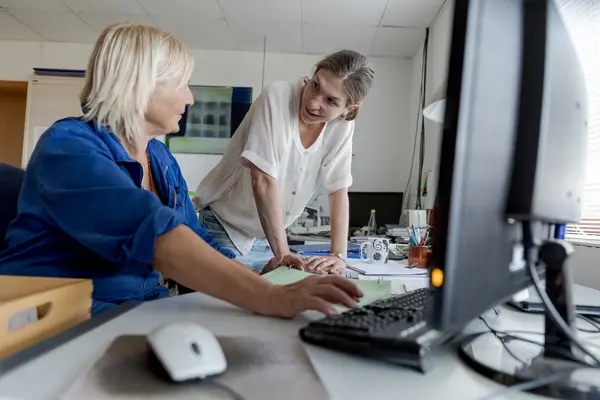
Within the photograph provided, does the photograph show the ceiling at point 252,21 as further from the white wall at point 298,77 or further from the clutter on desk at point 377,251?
the clutter on desk at point 377,251

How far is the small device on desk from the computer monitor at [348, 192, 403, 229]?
113 inches

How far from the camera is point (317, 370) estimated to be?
1.73ft

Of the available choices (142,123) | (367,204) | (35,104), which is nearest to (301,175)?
(142,123)

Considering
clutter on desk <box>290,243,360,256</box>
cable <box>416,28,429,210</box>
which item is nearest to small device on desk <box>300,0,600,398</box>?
clutter on desk <box>290,243,360,256</box>

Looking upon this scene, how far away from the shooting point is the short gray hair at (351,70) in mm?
1602

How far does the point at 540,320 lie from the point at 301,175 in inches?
43.7

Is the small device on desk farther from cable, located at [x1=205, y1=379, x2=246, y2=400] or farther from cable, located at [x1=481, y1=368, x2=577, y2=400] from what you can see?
cable, located at [x1=205, y1=379, x2=246, y2=400]

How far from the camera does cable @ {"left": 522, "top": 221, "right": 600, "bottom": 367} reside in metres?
0.50

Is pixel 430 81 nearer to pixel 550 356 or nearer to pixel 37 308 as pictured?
pixel 550 356

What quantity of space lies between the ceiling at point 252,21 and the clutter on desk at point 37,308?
2860 millimetres

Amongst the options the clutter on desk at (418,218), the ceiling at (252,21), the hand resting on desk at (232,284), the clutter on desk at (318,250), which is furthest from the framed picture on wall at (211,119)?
the hand resting on desk at (232,284)

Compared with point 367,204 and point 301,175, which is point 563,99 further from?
point 367,204

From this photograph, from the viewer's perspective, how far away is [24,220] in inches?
34.8

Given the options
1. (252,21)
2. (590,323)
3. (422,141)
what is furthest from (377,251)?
(252,21)
